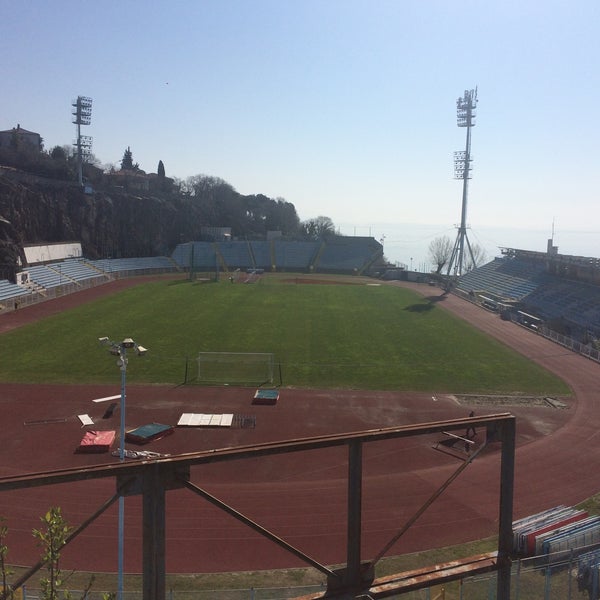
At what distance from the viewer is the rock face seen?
82000 millimetres

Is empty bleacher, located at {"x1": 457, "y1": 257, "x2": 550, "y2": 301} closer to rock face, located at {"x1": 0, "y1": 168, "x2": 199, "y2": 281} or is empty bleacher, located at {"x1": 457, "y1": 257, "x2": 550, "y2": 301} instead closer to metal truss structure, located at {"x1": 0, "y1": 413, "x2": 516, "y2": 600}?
rock face, located at {"x1": 0, "y1": 168, "x2": 199, "y2": 281}

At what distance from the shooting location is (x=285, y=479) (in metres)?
21.2

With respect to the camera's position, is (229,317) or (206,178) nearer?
(229,317)

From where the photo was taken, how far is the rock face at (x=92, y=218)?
3228 inches

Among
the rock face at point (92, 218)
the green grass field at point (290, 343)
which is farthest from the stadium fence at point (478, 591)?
the rock face at point (92, 218)

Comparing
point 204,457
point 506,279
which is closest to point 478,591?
point 204,457

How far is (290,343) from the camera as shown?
1702 inches

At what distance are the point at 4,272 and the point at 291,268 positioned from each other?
5439cm

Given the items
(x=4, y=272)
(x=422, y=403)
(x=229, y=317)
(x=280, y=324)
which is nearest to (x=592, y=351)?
(x=422, y=403)

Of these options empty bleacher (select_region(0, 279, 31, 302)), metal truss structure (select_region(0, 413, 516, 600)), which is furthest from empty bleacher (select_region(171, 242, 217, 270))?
metal truss structure (select_region(0, 413, 516, 600))

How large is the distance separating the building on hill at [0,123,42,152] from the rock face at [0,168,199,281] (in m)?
21.9

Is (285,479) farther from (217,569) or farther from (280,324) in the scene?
(280,324)

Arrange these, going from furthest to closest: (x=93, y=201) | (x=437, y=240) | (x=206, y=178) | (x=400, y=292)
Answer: (x=206, y=178) → (x=437, y=240) → (x=93, y=201) → (x=400, y=292)

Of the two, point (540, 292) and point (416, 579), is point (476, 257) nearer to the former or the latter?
point (540, 292)
